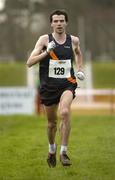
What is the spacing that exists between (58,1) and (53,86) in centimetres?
5232

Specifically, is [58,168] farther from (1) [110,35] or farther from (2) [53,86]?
(1) [110,35]

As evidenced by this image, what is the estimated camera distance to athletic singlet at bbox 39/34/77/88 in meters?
10.4

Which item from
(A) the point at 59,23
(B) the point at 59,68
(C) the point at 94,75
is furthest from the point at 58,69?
(C) the point at 94,75

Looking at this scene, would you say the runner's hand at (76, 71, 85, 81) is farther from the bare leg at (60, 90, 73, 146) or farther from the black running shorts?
the bare leg at (60, 90, 73, 146)

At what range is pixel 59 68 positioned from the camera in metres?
10.4

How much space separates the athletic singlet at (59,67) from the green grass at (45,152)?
117 cm

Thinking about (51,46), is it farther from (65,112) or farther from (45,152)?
(45,152)

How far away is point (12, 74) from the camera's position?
4466 centimetres

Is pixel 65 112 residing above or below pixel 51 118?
above

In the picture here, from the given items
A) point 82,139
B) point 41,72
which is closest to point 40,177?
point 41,72

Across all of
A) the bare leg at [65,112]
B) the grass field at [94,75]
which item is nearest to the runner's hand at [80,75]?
the bare leg at [65,112]

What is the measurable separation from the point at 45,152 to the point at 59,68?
7.99 ft

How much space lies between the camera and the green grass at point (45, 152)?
998 cm

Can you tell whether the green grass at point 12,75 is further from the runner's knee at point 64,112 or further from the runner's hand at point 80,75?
the runner's knee at point 64,112
